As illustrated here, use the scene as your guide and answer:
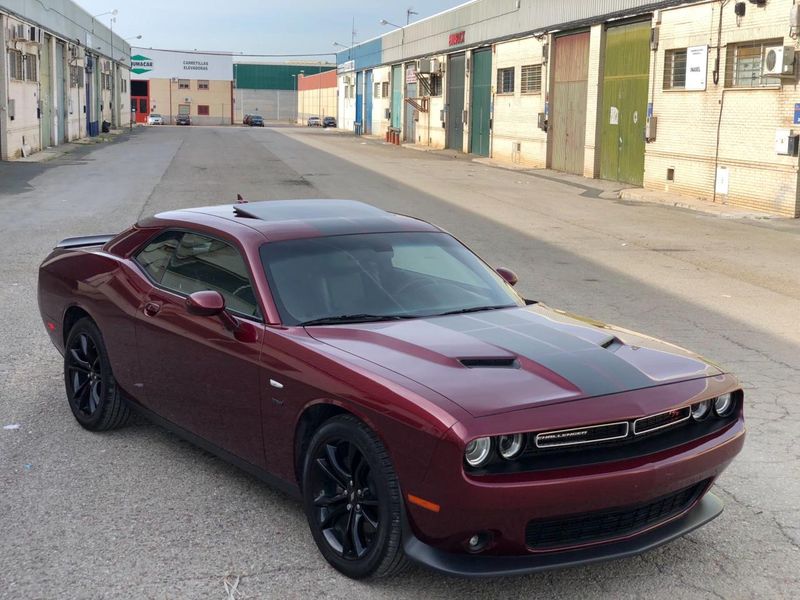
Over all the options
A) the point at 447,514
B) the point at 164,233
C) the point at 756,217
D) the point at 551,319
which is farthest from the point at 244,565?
the point at 756,217

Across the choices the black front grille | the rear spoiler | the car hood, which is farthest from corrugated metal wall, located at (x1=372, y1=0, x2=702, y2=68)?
the black front grille

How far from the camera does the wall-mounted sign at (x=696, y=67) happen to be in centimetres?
2403

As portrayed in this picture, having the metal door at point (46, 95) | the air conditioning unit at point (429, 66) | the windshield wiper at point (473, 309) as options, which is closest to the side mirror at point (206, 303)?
the windshield wiper at point (473, 309)

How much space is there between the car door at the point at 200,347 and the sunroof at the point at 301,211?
1.10 ft

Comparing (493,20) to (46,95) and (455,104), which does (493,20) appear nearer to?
(455,104)

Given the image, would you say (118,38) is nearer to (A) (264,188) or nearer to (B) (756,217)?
(A) (264,188)

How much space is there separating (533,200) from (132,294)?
18.5 meters

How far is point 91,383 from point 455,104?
45.7m

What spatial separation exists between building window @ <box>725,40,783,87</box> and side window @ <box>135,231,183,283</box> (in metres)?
18.8

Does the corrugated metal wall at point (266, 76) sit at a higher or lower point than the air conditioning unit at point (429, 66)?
higher

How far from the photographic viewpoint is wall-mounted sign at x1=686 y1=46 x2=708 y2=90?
24031 mm

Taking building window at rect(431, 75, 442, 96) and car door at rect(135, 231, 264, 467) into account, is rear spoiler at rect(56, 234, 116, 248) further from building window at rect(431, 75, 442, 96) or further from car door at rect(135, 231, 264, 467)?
building window at rect(431, 75, 442, 96)

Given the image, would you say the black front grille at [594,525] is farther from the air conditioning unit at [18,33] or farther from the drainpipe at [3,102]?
the air conditioning unit at [18,33]

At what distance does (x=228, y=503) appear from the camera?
4809mm
